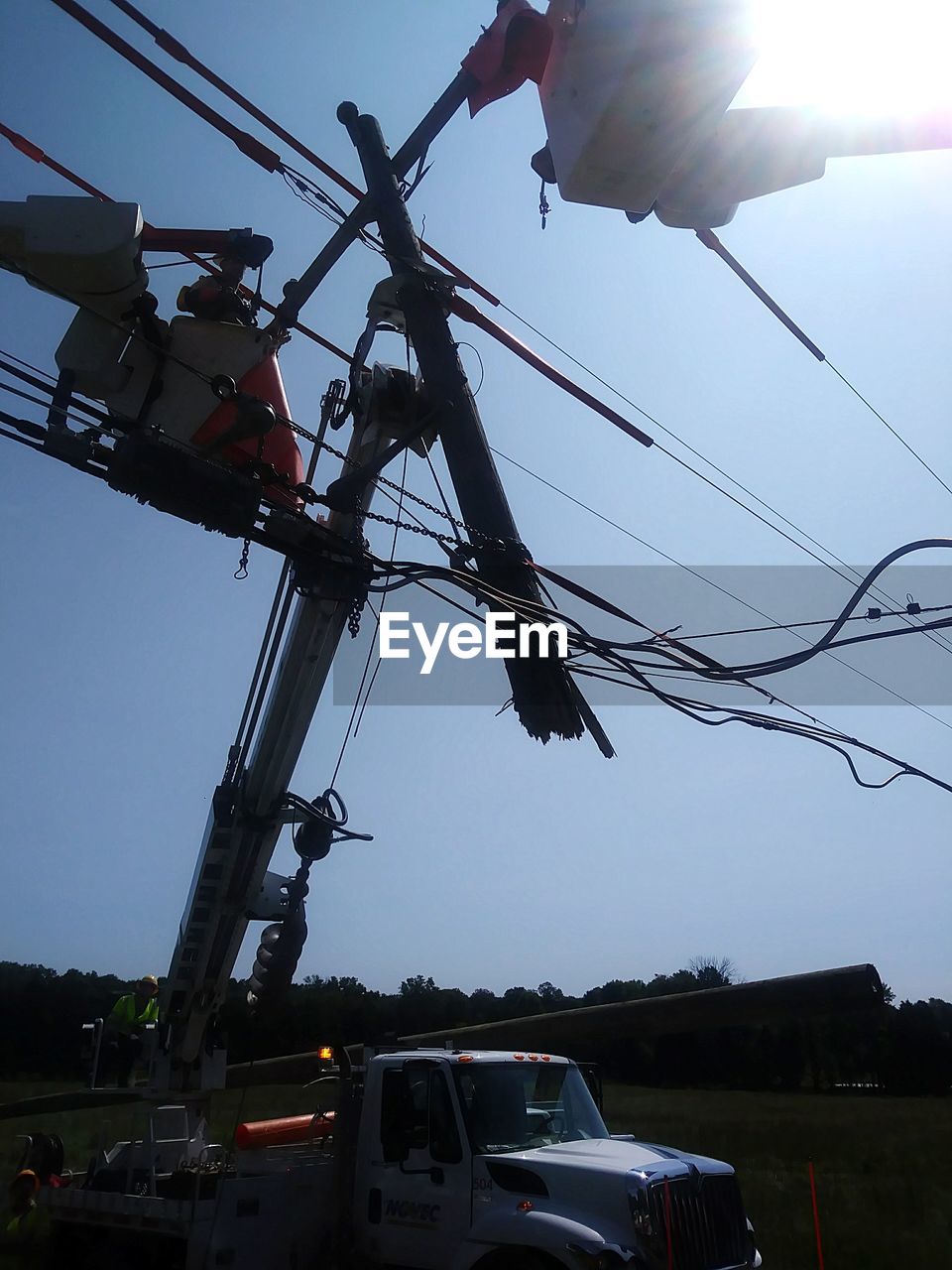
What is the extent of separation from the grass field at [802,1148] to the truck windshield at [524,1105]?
189 cm

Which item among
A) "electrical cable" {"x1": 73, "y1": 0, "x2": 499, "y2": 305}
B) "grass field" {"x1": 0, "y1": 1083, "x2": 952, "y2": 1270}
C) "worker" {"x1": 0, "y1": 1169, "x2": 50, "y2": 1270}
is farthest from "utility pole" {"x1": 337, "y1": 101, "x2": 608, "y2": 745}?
"worker" {"x1": 0, "y1": 1169, "x2": 50, "y2": 1270}

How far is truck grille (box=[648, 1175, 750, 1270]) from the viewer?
6.76 meters

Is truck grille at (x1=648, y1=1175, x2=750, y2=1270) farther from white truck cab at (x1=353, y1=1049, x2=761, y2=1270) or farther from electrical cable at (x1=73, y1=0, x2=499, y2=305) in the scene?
electrical cable at (x1=73, y1=0, x2=499, y2=305)

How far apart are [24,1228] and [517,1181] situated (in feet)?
16.1

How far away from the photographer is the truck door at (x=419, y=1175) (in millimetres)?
7223

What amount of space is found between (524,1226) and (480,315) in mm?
7177

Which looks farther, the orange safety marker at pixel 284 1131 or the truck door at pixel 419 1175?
the orange safety marker at pixel 284 1131

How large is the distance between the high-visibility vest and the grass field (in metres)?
0.72

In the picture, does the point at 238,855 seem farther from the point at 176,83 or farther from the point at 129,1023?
the point at 176,83

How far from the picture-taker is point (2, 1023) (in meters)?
16.1

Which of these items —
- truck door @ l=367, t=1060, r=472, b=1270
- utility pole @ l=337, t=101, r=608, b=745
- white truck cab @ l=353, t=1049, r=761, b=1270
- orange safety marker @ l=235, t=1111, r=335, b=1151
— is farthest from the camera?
orange safety marker @ l=235, t=1111, r=335, b=1151

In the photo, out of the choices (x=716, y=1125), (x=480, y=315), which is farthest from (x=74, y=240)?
(x=716, y=1125)

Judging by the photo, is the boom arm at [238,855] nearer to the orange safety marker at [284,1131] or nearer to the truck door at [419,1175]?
the orange safety marker at [284,1131]

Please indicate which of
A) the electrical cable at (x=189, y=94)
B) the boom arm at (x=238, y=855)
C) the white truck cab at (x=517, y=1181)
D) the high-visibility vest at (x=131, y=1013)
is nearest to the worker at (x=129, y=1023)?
the high-visibility vest at (x=131, y=1013)
